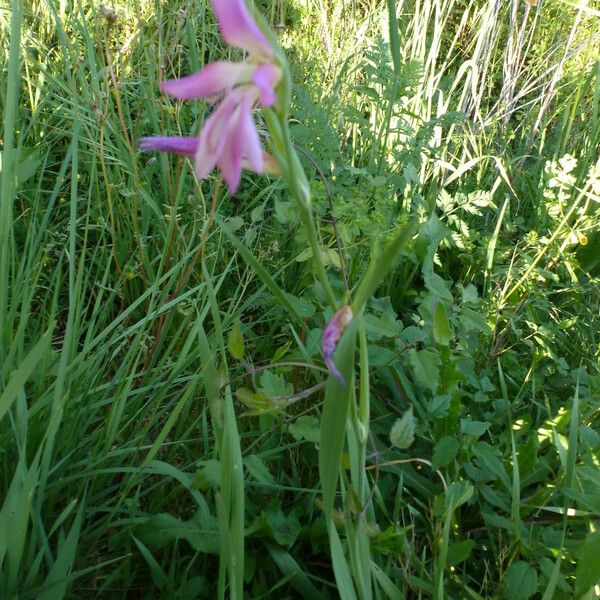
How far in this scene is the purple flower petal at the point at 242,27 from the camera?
1.47 feet

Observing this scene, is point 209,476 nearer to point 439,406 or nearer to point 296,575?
point 296,575

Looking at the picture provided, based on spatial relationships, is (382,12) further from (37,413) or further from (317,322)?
(37,413)

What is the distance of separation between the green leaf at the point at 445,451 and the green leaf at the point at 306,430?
7.4 inches

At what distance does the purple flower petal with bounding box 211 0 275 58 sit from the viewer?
1.47 feet

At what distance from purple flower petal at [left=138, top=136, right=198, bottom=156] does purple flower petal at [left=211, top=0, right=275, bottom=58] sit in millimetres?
82

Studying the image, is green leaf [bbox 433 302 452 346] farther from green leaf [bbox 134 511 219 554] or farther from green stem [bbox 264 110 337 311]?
green stem [bbox 264 110 337 311]

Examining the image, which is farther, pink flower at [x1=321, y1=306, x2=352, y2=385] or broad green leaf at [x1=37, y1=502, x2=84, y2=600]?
broad green leaf at [x1=37, y1=502, x2=84, y2=600]

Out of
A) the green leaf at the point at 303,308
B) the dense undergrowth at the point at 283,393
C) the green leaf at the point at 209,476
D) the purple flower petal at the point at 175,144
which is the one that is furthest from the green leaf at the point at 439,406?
the purple flower petal at the point at 175,144

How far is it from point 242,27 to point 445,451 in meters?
0.69

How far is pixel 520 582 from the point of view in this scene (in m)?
Answer: 0.81

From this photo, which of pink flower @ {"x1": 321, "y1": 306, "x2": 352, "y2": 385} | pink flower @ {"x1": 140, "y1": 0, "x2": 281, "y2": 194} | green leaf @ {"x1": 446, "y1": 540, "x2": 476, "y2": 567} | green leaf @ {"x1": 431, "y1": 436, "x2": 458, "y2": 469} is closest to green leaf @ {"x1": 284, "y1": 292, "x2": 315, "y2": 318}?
green leaf @ {"x1": 431, "y1": 436, "x2": 458, "y2": 469}

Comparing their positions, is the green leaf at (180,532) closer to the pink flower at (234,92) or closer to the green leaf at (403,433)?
the green leaf at (403,433)

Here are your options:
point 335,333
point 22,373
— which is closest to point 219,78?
point 335,333

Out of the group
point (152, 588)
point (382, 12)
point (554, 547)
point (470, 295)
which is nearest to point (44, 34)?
point (382, 12)
